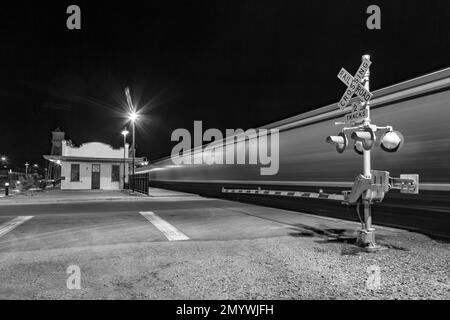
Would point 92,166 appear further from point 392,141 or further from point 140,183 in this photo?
point 392,141

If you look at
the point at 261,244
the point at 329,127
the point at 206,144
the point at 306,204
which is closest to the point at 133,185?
the point at 206,144

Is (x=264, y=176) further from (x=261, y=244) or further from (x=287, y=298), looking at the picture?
(x=287, y=298)

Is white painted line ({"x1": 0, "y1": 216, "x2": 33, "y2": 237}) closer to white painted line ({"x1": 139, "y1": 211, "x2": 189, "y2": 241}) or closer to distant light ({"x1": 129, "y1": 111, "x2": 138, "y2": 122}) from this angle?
white painted line ({"x1": 139, "y1": 211, "x2": 189, "y2": 241})

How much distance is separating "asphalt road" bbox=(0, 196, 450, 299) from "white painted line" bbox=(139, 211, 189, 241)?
2 centimetres

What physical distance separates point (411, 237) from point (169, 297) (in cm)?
544

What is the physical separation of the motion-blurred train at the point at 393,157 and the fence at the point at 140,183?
1003 cm

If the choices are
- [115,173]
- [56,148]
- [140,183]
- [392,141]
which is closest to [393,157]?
[392,141]

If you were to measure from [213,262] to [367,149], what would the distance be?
3.18 m

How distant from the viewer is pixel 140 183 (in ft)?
76.3

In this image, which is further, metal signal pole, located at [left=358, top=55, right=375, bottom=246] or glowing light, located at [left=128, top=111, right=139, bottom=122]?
glowing light, located at [left=128, top=111, right=139, bottom=122]
